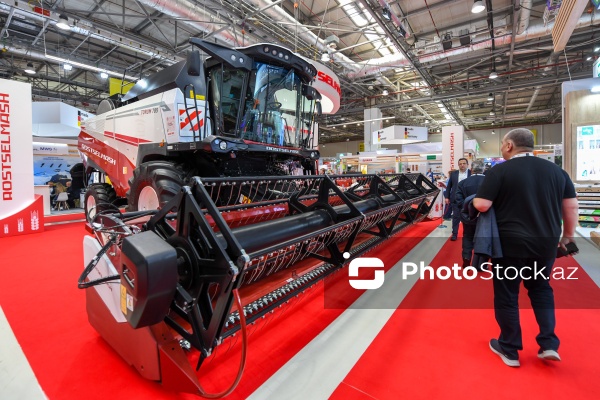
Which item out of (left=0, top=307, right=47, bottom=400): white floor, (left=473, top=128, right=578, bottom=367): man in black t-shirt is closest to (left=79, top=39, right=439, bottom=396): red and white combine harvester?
(left=0, top=307, right=47, bottom=400): white floor

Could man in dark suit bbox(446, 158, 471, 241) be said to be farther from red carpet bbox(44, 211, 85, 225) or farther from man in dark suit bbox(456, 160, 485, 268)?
red carpet bbox(44, 211, 85, 225)

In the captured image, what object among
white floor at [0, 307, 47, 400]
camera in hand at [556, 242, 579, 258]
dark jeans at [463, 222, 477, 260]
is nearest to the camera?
white floor at [0, 307, 47, 400]

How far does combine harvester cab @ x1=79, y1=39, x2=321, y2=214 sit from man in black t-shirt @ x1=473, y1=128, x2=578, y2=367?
7.19 feet

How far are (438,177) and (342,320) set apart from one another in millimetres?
6899

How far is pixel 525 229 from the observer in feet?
5.50

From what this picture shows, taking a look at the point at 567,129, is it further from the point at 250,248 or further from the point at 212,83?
the point at 250,248

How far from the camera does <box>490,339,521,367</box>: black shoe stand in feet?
5.53

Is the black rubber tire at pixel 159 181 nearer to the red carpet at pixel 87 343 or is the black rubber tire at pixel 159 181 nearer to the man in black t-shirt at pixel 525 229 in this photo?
the red carpet at pixel 87 343

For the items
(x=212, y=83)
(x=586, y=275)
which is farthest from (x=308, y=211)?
(x=586, y=275)

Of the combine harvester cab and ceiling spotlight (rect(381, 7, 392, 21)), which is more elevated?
ceiling spotlight (rect(381, 7, 392, 21))

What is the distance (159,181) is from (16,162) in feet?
14.9

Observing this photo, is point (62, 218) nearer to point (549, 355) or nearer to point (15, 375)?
point (15, 375)

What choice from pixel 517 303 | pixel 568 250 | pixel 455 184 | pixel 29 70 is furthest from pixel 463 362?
pixel 29 70

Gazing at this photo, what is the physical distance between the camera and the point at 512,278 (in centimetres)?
171
